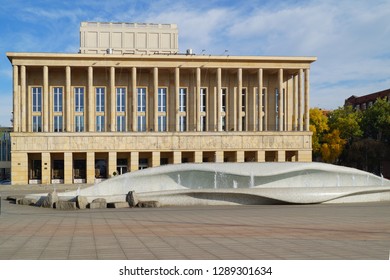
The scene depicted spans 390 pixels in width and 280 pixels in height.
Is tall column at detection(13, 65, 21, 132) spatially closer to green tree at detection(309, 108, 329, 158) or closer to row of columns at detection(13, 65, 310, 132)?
row of columns at detection(13, 65, 310, 132)

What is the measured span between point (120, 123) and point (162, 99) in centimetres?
654

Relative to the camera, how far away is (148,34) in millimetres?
67688

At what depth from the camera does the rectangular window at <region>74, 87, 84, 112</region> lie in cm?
6025

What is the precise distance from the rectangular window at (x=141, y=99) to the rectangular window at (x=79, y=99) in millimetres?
7373

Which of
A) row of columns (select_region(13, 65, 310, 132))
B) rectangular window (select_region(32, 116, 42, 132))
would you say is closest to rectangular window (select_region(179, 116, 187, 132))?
row of columns (select_region(13, 65, 310, 132))

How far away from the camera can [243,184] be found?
2673cm

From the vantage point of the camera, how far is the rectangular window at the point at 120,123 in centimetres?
6116

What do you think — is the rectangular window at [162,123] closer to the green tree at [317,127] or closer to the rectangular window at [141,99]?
the rectangular window at [141,99]

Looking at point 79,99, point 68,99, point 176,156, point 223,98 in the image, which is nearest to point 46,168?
point 68,99

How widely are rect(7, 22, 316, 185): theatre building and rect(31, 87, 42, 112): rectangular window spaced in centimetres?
12

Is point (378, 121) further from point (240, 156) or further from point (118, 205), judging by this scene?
point (118, 205)

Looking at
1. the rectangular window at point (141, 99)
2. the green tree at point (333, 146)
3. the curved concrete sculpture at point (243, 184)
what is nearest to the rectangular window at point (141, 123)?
the rectangular window at point (141, 99)

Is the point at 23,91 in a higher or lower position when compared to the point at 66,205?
higher
